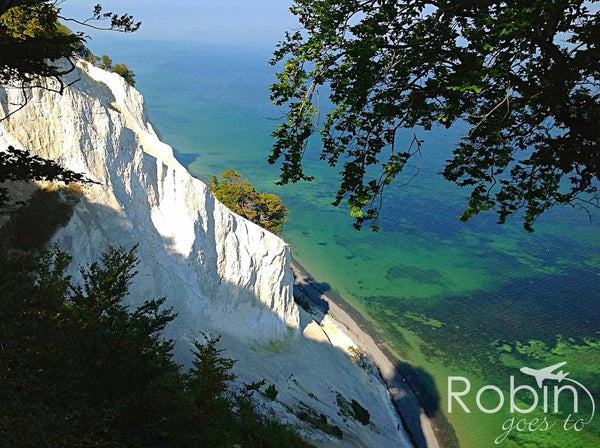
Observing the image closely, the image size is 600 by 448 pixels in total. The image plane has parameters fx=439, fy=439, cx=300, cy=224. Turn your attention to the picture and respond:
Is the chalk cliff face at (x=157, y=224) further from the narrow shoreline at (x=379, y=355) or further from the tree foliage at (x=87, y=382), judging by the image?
the narrow shoreline at (x=379, y=355)

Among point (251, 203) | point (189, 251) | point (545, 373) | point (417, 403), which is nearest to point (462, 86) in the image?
point (189, 251)

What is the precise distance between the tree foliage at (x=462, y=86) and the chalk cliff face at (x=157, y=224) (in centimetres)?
1555

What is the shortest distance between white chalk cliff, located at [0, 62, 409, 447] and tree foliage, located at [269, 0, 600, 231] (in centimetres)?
1472

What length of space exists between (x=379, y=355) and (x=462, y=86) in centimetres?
3509

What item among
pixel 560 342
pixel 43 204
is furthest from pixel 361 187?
pixel 560 342

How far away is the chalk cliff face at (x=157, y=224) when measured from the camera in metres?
20.7

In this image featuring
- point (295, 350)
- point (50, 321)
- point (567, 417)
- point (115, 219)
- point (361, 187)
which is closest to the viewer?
point (361, 187)

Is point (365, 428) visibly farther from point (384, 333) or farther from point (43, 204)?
point (43, 204)

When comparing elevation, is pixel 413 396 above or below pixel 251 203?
below

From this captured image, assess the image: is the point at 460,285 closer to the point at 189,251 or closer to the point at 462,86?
the point at 189,251

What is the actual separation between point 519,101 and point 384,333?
36893 mm

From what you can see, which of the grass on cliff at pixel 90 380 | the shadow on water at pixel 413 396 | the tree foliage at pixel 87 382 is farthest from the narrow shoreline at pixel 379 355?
the tree foliage at pixel 87 382

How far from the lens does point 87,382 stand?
9648 mm

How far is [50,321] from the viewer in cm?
1043
